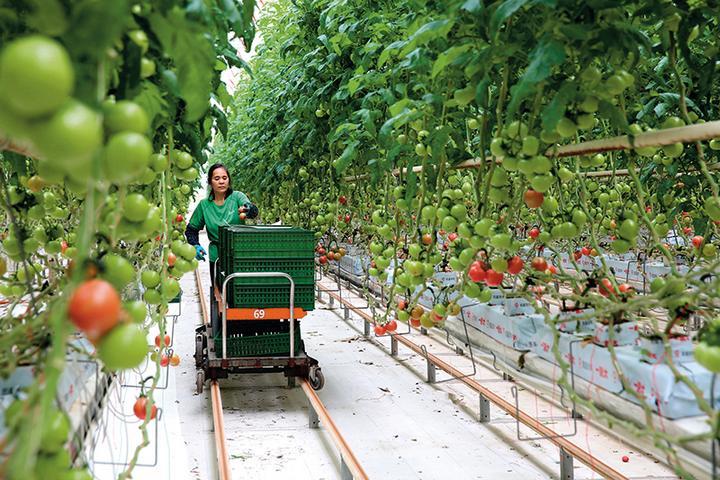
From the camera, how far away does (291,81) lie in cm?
425

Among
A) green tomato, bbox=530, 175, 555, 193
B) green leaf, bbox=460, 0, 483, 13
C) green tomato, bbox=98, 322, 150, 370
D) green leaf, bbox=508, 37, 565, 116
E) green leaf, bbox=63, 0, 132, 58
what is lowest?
green tomato, bbox=98, 322, 150, 370

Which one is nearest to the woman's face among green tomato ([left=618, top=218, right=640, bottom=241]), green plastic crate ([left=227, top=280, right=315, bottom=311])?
green plastic crate ([left=227, top=280, right=315, bottom=311])

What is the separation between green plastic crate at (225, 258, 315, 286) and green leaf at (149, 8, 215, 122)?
2905 millimetres

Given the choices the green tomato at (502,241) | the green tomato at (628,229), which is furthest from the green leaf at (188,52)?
the green tomato at (628,229)

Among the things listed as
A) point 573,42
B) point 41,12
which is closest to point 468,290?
point 573,42

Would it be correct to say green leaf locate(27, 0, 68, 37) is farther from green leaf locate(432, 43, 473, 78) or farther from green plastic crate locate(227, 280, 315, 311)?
green plastic crate locate(227, 280, 315, 311)

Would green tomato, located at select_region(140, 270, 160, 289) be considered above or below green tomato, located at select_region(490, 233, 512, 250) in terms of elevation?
below

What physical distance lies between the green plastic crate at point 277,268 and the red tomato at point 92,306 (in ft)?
10.2

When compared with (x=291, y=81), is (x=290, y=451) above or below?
below

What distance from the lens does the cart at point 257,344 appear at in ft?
11.8

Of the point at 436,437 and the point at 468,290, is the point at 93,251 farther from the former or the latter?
the point at 436,437

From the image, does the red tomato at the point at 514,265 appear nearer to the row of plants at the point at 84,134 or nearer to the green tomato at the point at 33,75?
the row of plants at the point at 84,134

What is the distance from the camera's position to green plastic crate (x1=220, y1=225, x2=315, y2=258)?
12.0 ft

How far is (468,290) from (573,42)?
2.44 ft
